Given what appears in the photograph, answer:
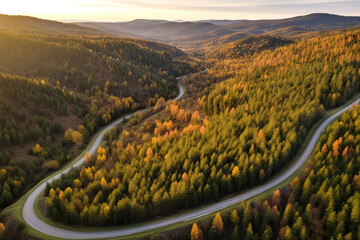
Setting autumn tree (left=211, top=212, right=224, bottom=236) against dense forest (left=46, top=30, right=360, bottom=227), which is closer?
autumn tree (left=211, top=212, right=224, bottom=236)

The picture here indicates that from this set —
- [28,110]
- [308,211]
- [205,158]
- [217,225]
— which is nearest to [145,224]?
[217,225]

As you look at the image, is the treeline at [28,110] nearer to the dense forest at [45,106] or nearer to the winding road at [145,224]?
the dense forest at [45,106]

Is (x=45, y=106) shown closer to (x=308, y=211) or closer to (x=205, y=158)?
(x=205, y=158)

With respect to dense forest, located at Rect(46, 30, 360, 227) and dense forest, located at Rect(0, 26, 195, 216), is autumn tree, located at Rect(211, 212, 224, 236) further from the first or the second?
dense forest, located at Rect(0, 26, 195, 216)

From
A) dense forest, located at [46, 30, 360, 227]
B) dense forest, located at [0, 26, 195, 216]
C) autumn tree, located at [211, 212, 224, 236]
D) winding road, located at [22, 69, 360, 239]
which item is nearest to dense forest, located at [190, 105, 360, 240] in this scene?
autumn tree, located at [211, 212, 224, 236]

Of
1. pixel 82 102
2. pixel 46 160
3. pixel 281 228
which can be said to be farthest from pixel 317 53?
pixel 46 160

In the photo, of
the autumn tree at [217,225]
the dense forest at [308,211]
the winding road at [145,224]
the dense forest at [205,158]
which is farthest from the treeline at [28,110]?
the dense forest at [308,211]
